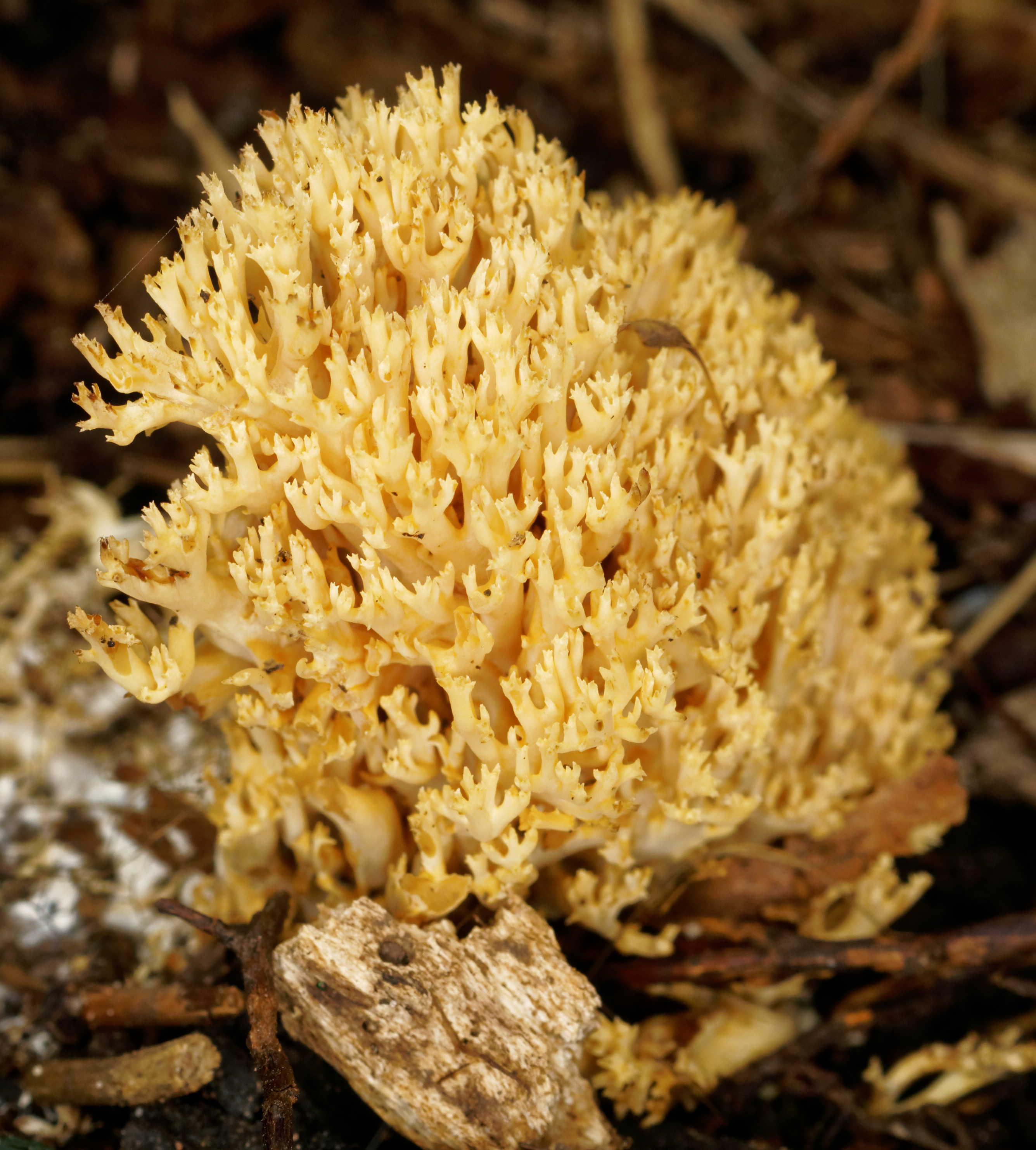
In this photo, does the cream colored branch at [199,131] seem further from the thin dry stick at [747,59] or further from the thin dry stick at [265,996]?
the thin dry stick at [265,996]

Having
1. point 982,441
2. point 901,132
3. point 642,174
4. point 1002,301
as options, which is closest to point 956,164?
point 901,132

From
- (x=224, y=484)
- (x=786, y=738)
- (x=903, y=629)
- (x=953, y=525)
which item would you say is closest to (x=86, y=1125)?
(x=224, y=484)

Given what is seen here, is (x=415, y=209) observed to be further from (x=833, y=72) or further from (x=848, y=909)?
(x=833, y=72)

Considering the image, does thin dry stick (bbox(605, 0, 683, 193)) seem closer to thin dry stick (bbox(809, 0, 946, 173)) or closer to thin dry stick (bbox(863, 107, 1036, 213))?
thin dry stick (bbox(809, 0, 946, 173))

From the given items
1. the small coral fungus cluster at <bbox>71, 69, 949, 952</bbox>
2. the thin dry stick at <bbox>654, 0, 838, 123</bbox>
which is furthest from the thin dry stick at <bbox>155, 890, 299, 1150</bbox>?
the thin dry stick at <bbox>654, 0, 838, 123</bbox>

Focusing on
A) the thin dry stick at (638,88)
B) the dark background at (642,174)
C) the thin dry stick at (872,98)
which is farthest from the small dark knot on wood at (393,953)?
the thin dry stick at (638,88)
